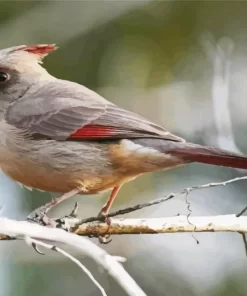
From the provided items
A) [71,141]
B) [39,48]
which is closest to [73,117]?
[71,141]

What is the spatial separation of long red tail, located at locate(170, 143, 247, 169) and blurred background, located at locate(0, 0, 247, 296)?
0.33 meters

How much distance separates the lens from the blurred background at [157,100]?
60.4 inches

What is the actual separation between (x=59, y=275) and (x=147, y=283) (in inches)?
8.4

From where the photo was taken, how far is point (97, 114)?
1.33m

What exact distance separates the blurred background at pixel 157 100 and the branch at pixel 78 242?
1.04ft

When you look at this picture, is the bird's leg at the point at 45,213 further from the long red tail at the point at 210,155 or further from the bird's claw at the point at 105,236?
the long red tail at the point at 210,155

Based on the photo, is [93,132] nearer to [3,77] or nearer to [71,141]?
[71,141]

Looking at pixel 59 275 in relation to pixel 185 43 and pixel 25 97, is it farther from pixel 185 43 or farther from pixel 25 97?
pixel 185 43

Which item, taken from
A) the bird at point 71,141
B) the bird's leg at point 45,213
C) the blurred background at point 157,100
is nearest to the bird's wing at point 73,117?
the bird at point 71,141

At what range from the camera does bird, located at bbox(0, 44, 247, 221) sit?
1.28 meters

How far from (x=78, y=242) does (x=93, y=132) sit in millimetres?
340

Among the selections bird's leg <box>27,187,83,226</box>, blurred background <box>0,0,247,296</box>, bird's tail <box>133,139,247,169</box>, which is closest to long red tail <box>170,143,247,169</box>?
bird's tail <box>133,139,247,169</box>

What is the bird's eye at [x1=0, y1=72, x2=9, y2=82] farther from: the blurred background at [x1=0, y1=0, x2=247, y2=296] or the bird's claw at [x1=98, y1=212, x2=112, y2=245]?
the bird's claw at [x1=98, y1=212, x2=112, y2=245]

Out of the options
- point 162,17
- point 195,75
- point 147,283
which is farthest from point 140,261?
point 162,17
